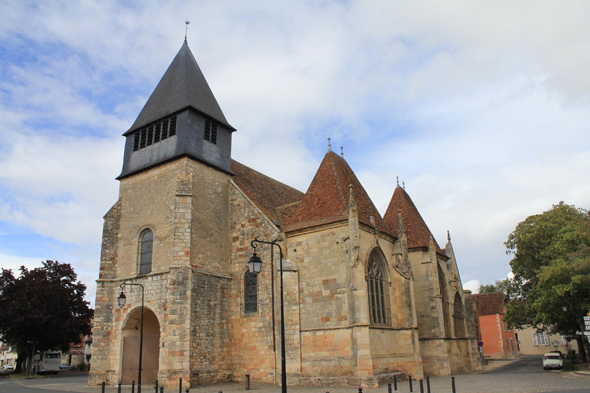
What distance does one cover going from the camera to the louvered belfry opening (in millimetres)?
21547

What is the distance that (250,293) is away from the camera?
66.2ft

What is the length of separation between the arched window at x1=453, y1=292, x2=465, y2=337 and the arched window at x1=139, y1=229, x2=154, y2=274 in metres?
16.8

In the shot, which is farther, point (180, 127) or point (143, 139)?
point (143, 139)

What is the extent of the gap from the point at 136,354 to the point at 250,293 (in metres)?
5.73

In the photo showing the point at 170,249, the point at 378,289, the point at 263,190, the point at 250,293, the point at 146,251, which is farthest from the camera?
the point at 263,190

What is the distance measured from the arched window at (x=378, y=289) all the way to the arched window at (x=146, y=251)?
9899 mm

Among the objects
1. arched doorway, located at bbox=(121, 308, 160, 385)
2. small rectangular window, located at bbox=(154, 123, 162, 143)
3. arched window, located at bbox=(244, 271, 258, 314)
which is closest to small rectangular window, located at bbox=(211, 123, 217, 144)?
small rectangular window, located at bbox=(154, 123, 162, 143)

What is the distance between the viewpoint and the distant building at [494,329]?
51.0m

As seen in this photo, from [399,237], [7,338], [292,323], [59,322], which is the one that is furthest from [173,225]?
[7,338]

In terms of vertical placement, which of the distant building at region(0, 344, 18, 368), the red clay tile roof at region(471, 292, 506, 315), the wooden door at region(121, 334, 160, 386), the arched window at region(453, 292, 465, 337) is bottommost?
the distant building at region(0, 344, 18, 368)

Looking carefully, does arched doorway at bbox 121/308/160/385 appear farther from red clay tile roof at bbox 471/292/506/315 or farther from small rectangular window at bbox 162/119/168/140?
red clay tile roof at bbox 471/292/506/315

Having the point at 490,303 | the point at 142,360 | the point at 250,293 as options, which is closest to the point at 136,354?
the point at 142,360

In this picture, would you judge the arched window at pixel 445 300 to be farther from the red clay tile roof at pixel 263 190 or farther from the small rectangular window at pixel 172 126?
the small rectangular window at pixel 172 126

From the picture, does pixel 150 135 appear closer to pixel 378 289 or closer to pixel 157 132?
pixel 157 132
